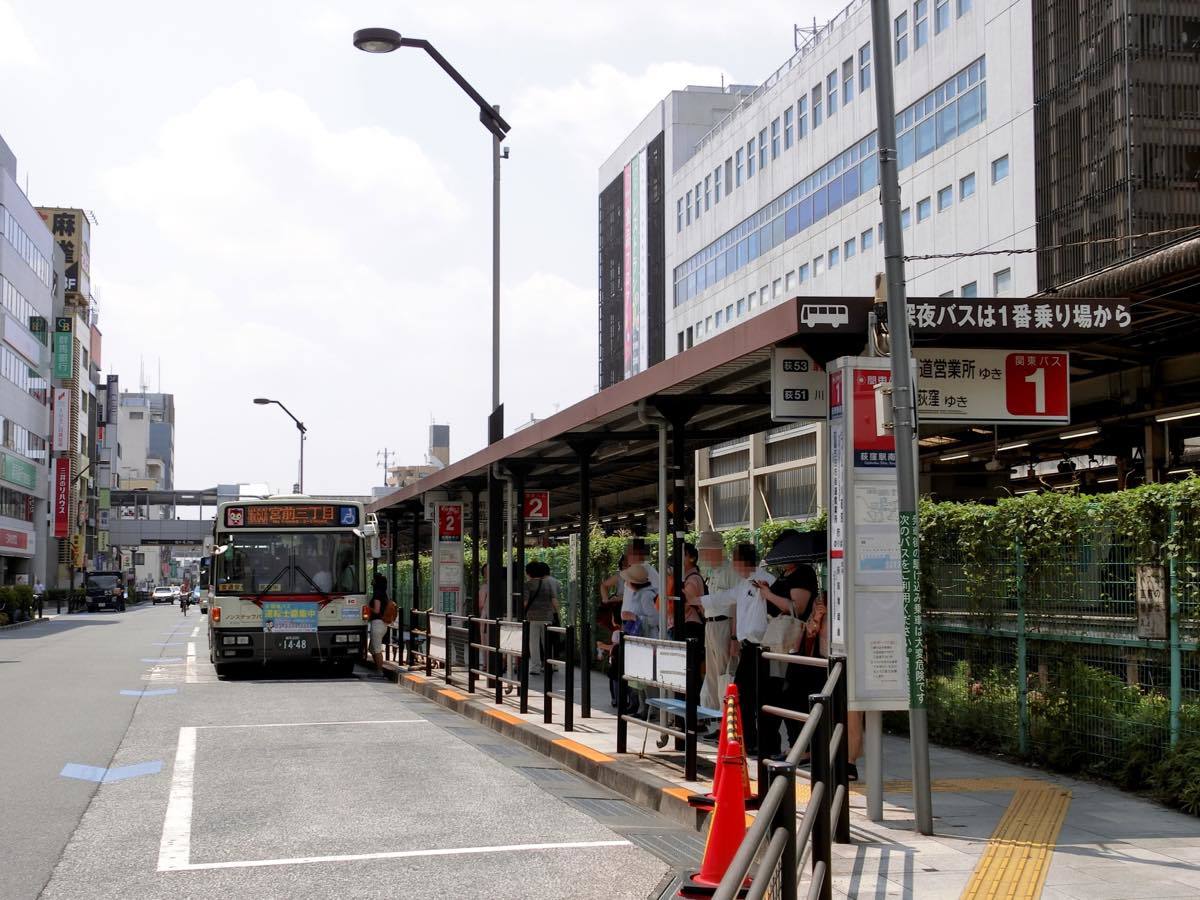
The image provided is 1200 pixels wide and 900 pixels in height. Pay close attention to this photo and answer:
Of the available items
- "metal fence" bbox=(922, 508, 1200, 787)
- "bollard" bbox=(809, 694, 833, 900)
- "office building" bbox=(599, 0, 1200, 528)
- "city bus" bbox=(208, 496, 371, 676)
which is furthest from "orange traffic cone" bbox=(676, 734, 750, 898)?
"office building" bbox=(599, 0, 1200, 528)

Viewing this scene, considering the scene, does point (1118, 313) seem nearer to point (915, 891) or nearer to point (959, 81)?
point (915, 891)

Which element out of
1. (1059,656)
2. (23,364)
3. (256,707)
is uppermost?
(23,364)

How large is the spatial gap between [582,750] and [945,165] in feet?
125

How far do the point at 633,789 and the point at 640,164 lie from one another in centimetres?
7508

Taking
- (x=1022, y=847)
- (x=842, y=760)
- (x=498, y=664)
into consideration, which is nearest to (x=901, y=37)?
(x=498, y=664)

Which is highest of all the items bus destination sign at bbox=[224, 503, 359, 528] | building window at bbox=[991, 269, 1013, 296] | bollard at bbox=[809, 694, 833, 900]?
building window at bbox=[991, 269, 1013, 296]

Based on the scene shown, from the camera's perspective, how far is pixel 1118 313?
9.44 meters

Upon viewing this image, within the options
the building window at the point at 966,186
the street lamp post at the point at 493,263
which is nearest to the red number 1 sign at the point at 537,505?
the street lamp post at the point at 493,263

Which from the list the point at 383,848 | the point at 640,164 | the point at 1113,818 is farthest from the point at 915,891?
the point at 640,164

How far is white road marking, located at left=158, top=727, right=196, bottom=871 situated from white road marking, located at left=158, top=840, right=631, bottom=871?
0.07 metres

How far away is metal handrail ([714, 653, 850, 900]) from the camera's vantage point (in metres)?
3.52

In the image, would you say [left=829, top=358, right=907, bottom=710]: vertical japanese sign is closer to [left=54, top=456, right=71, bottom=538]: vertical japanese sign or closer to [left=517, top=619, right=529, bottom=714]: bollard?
[left=517, top=619, right=529, bottom=714]: bollard

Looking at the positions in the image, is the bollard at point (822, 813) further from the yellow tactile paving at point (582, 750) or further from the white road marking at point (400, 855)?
the yellow tactile paving at point (582, 750)

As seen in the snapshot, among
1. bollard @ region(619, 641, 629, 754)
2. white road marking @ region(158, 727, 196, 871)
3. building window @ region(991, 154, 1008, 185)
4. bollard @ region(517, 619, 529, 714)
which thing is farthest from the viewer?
building window @ region(991, 154, 1008, 185)
